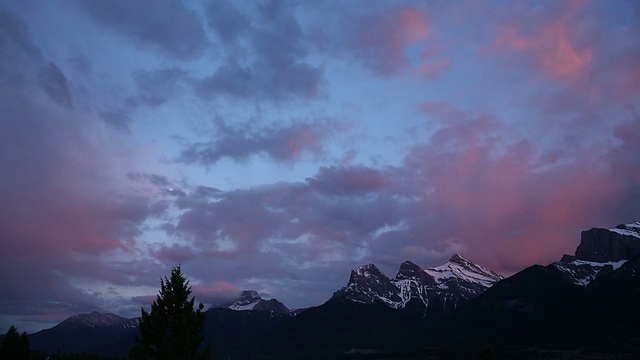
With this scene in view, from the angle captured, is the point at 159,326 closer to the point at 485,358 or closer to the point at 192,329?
the point at 192,329

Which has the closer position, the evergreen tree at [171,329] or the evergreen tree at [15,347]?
the evergreen tree at [171,329]

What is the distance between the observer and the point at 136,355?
41.2m

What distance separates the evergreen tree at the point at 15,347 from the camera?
64250 millimetres

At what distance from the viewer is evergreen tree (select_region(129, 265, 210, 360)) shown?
135 feet

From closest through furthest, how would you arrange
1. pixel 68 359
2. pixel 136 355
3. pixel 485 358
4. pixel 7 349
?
pixel 136 355 → pixel 7 349 → pixel 485 358 → pixel 68 359

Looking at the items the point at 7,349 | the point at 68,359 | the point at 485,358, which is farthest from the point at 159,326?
the point at 68,359

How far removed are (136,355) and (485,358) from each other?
48556 millimetres

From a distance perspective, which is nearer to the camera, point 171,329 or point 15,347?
point 171,329

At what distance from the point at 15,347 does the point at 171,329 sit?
3556cm

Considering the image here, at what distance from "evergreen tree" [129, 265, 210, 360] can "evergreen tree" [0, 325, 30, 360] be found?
3247 centimetres

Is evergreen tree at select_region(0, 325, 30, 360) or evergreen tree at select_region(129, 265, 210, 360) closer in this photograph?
evergreen tree at select_region(129, 265, 210, 360)

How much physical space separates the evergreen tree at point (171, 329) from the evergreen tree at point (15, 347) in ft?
107

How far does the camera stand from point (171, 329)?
4222 centimetres

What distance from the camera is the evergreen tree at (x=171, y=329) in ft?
135
